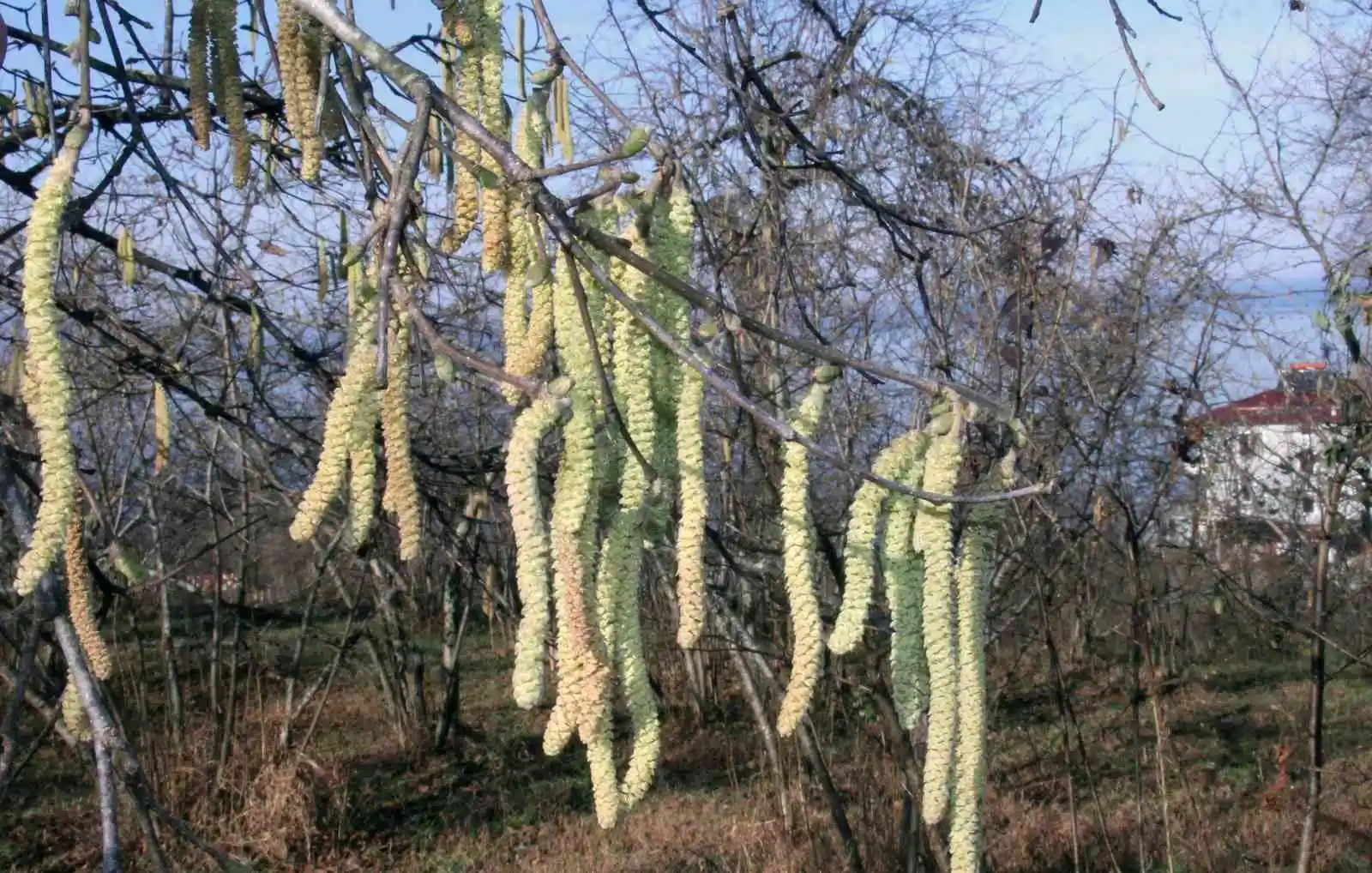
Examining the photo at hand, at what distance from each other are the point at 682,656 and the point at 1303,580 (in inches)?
178

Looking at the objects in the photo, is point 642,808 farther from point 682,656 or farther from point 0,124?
point 0,124

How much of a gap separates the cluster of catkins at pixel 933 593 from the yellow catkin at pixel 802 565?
32mm

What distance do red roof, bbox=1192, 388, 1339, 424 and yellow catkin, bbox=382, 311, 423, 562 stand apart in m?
6.41

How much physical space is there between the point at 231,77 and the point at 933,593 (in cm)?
108

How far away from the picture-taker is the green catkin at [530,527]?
0.95 m

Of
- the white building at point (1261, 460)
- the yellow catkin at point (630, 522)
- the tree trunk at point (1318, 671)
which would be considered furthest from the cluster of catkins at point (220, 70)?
the white building at point (1261, 460)

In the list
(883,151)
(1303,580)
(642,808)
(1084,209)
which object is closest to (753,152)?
(883,151)

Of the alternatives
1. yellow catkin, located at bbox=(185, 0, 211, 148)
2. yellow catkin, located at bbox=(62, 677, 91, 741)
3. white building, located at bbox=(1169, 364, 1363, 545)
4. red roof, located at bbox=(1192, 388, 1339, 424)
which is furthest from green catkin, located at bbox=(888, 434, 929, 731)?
red roof, located at bbox=(1192, 388, 1339, 424)

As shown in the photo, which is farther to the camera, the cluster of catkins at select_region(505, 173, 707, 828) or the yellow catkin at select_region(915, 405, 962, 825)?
the yellow catkin at select_region(915, 405, 962, 825)

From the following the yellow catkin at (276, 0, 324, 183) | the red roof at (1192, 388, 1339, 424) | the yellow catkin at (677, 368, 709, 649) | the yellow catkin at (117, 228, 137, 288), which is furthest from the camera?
the red roof at (1192, 388, 1339, 424)

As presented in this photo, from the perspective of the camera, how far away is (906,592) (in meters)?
1.17

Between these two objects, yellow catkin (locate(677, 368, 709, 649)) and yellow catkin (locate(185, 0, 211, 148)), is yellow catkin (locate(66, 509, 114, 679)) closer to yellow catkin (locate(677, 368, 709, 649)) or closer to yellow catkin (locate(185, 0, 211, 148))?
yellow catkin (locate(185, 0, 211, 148))

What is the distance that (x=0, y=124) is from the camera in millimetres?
3092

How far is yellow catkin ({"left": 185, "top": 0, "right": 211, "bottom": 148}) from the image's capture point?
1.59 m
